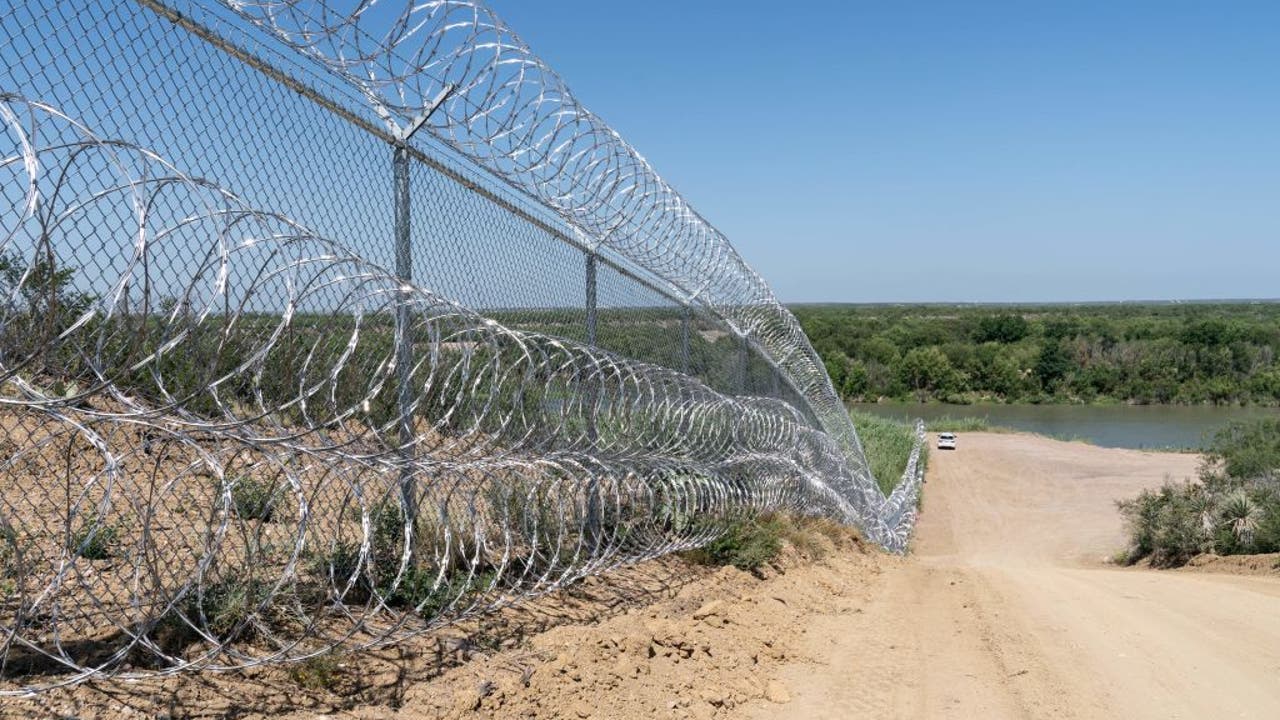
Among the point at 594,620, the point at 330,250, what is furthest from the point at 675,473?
the point at 330,250

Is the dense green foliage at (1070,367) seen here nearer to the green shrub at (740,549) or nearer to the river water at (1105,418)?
the river water at (1105,418)

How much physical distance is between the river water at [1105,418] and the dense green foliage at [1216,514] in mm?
28920

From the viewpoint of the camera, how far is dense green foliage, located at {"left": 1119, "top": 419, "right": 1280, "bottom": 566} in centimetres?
1377

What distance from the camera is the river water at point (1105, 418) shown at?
50.0 meters

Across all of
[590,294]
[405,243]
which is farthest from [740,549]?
[405,243]

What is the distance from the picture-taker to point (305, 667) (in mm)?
4008

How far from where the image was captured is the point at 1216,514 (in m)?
14.4

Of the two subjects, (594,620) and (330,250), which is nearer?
(330,250)

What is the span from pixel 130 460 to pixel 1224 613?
759cm

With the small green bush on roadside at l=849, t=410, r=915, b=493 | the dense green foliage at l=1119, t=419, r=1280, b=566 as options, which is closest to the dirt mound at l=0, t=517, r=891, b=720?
the dense green foliage at l=1119, t=419, r=1280, b=566

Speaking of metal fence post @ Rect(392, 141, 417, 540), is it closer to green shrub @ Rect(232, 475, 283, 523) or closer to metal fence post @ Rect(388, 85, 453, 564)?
metal fence post @ Rect(388, 85, 453, 564)

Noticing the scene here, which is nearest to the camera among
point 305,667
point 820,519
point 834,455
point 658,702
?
point 305,667

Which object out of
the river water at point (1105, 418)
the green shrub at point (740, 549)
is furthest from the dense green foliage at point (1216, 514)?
the river water at point (1105, 418)

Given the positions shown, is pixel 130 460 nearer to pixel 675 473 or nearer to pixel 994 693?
pixel 675 473
